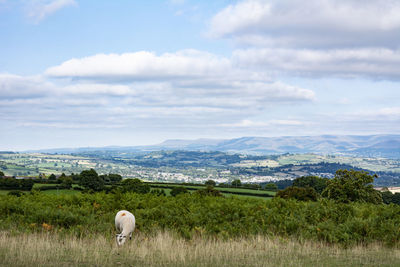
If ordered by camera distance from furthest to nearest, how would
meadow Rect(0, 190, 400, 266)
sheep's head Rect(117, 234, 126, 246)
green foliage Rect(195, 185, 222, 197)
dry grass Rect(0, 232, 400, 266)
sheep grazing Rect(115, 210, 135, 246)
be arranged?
green foliage Rect(195, 185, 222, 197), sheep grazing Rect(115, 210, 135, 246), sheep's head Rect(117, 234, 126, 246), meadow Rect(0, 190, 400, 266), dry grass Rect(0, 232, 400, 266)

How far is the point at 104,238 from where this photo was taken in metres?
13.9

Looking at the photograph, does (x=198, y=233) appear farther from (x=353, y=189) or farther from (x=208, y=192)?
(x=208, y=192)

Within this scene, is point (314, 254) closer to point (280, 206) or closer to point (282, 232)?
point (282, 232)

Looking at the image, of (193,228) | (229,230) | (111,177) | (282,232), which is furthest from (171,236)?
(111,177)

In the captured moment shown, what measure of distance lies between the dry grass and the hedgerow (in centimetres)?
96

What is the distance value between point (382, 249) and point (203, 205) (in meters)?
8.15

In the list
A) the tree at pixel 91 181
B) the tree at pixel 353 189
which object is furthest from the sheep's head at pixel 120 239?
the tree at pixel 91 181

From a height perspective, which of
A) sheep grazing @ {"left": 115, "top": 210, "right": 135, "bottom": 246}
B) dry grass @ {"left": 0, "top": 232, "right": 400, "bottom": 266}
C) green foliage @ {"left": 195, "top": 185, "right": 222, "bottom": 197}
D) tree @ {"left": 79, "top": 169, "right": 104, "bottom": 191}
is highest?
sheep grazing @ {"left": 115, "top": 210, "right": 135, "bottom": 246}

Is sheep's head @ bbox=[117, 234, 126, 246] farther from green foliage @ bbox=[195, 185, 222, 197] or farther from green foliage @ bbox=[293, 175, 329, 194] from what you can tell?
green foliage @ bbox=[293, 175, 329, 194]

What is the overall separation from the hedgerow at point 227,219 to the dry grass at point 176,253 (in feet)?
3.13

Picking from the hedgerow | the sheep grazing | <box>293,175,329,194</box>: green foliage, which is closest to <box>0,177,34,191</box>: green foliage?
<box>293,175,329,194</box>: green foliage

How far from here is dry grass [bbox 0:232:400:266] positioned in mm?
10734

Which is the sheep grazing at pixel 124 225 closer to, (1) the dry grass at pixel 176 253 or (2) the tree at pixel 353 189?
(1) the dry grass at pixel 176 253

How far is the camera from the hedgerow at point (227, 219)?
14.7 m
